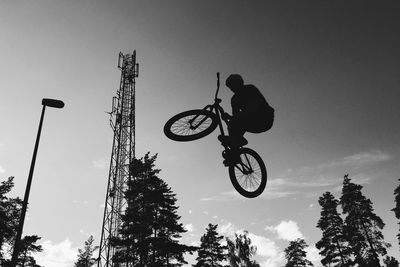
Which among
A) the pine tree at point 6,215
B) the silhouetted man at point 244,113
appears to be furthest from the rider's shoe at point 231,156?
the pine tree at point 6,215

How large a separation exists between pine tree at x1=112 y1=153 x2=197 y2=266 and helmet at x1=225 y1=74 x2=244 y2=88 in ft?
63.9

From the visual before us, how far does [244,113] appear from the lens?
5445 mm

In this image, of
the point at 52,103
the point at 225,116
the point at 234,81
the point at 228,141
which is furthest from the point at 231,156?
the point at 52,103

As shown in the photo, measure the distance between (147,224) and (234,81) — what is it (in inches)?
785

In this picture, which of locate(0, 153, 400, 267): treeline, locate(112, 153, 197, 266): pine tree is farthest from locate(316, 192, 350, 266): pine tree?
locate(112, 153, 197, 266): pine tree

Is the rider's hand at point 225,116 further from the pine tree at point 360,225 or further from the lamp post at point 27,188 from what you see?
the pine tree at point 360,225

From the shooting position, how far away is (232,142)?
18.8 feet

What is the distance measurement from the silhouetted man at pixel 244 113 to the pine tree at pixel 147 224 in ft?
62.0

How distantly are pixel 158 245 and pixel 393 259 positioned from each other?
57670mm

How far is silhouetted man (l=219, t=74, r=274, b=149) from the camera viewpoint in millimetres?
5398

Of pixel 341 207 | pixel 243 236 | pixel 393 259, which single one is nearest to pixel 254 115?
pixel 243 236

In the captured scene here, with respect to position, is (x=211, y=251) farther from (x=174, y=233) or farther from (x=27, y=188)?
(x=27, y=188)

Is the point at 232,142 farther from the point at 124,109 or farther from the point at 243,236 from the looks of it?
the point at 243,236

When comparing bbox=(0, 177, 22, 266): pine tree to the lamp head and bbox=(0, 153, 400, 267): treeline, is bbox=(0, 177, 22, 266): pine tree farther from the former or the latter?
the lamp head
